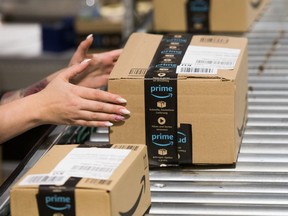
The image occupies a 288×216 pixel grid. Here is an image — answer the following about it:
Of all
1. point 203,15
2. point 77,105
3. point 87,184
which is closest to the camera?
point 87,184

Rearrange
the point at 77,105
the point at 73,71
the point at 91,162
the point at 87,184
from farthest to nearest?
the point at 73,71 < the point at 77,105 < the point at 91,162 < the point at 87,184

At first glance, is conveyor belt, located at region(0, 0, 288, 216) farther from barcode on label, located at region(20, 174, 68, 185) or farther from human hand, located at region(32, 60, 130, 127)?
barcode on label, located at region(20, 174, 68, 185)

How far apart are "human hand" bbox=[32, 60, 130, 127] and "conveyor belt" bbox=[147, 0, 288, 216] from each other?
215 mm

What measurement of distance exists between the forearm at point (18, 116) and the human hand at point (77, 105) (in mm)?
25

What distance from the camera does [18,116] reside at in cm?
227

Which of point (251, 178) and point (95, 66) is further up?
point (95, 66)

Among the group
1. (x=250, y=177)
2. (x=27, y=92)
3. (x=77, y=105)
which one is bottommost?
(x=250, y=177)

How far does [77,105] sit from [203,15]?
1.44m

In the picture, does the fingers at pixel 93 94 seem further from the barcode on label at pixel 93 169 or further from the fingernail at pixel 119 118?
the barcode on label at pixel 93 169

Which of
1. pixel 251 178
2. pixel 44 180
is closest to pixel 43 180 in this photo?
pixel 44 180

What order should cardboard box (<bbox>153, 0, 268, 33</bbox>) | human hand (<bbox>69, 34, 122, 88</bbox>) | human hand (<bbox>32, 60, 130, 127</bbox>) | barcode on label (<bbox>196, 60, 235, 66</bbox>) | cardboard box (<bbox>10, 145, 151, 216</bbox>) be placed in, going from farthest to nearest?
cardboard box (<bbox>153, 0, 268, 33</bbox>), human hand (<bbox>69, 34, 122, 88</bbox>), barcode on label (<bbox>196, 60, 235, 66</bbox>), human hand (<bbox>32, 60, 130, 127</bbox>), cardboard box (<bbox>10, 145, 151, 216</bbox>)

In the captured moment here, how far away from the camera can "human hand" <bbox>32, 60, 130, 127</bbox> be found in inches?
87.4

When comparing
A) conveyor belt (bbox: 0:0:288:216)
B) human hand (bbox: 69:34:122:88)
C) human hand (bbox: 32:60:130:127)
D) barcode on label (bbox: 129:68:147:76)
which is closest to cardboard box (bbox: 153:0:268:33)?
conveyor belt (bbox: 0:0:288:216)

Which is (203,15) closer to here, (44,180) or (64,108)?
(64,108)
